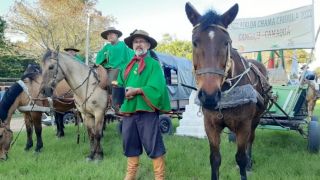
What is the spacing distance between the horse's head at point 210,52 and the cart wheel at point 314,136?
389 centimetres

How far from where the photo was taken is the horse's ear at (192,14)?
3.92 m

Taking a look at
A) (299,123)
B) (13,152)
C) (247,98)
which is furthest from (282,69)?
(13,152)

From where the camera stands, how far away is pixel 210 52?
355 centimetres

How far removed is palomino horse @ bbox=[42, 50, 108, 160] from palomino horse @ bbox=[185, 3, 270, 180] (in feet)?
10.4

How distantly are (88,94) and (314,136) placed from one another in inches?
184

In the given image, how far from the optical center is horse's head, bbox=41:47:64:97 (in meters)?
6.44

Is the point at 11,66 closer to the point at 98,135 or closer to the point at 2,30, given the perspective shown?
the point at 2,30

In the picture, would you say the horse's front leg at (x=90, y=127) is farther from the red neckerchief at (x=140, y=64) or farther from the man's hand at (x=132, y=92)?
the man's hand at (x=132, y=92)

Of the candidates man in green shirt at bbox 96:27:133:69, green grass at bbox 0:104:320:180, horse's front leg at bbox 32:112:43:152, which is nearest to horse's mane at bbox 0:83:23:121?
horse's front leg at bbox 32:112:43:152

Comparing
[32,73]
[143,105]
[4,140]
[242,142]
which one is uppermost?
[32,73]

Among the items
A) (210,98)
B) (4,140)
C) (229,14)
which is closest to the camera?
(210,98)

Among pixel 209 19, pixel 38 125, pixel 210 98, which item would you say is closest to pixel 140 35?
pixel 209 19

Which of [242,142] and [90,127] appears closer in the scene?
[242,142]

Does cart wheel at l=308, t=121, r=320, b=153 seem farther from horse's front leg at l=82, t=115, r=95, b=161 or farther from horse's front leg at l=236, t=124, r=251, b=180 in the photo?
horse's front leg at l=82, t=115, r=95, b=161
